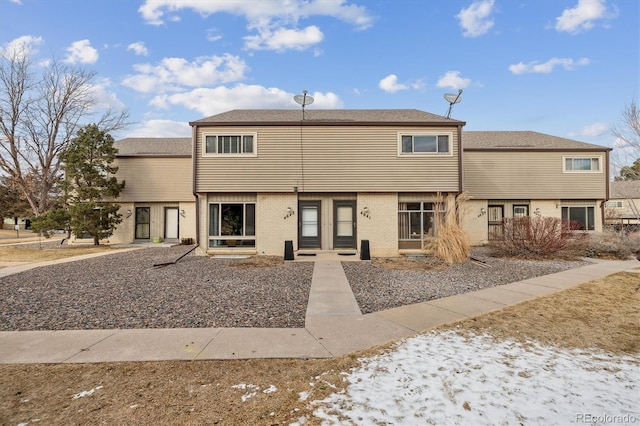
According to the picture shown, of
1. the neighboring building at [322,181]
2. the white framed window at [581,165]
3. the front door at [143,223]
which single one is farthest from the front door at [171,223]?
the white framed window at [581,165]

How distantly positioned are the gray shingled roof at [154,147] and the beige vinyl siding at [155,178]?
1.14 feet

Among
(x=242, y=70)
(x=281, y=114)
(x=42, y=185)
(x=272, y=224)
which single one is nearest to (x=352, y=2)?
(x=281, y=114)

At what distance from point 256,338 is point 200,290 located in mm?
3444

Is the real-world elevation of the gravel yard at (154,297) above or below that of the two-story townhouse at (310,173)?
below

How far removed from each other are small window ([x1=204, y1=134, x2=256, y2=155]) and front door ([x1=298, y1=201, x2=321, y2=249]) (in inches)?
130

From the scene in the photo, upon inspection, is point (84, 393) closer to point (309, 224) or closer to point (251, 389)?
point (251, 389)

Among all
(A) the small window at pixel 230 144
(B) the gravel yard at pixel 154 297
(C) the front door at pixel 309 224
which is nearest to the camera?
(B) the gravel yard at pixel 154 297

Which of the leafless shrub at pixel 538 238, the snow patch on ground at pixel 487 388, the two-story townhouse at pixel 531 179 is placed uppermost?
the two-story townhouse at pixel 531 179

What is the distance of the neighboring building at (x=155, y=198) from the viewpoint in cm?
1786

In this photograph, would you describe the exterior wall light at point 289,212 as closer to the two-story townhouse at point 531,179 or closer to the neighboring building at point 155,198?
the neighboring building at point 155,198

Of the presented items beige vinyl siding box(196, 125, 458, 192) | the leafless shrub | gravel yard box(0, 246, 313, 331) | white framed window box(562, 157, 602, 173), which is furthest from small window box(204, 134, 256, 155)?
white framed window box(562, 157, 602, 173)

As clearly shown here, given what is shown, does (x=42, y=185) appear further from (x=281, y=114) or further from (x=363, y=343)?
(x=363, y=343)

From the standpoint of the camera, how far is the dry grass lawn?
2.54m

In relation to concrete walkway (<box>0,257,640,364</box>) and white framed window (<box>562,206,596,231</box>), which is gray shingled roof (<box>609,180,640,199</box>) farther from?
concrete walkway (<box>0,257,640,364</box>)
